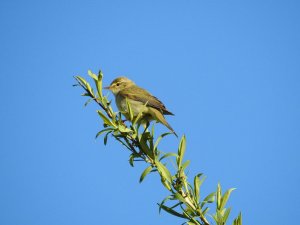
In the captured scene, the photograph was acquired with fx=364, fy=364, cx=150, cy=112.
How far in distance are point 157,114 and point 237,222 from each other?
12.9 ft

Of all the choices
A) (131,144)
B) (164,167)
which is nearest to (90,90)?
(131,144)

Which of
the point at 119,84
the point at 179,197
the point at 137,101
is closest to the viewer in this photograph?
the point at 179,197

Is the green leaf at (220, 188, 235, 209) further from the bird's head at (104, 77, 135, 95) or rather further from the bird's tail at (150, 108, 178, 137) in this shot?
the bird's head at (104, 77, 135, 95)

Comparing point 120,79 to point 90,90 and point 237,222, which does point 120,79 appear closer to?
point 90,90

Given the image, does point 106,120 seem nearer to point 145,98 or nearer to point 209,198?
point 209,198

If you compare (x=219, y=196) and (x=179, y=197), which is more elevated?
(x=219, y=196)

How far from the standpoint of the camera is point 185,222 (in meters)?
2.06

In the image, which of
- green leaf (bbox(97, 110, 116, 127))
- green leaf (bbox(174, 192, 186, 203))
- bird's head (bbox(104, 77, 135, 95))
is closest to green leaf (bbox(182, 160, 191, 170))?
green leaf (bbox(174, 192, 186, 203))

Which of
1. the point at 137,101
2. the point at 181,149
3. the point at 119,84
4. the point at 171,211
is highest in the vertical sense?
the point at 119,84

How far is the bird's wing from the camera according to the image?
6423 mm

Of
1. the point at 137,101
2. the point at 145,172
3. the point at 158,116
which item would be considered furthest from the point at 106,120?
the point at 137,101

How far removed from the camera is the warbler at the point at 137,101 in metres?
6.04

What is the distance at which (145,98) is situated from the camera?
23.6 feet

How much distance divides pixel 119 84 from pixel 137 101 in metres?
1.20
